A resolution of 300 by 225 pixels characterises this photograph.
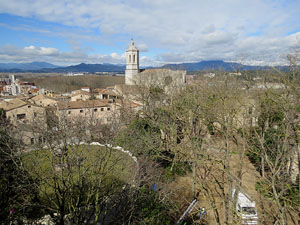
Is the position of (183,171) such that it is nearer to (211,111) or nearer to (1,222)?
(211,111)

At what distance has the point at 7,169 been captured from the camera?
19.8 ft

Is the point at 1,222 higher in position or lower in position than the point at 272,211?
higher

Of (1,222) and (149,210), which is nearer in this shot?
(1,222)

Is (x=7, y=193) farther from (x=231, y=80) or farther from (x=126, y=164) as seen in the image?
(x=231, y=80)

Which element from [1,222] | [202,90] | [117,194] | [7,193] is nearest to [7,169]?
[7,193]

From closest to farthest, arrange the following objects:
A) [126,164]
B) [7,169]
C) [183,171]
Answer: [7,169], [126,164], [183,171]

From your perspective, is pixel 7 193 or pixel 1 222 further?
pixel 7 193

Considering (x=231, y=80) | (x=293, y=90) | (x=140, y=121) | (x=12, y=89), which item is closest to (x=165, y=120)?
(x=140, y=121)

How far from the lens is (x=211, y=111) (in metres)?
12.7

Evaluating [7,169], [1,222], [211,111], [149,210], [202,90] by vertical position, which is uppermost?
[202,90]

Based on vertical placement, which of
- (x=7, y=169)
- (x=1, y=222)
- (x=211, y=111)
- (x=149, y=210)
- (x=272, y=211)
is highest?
(x=211, y=111)

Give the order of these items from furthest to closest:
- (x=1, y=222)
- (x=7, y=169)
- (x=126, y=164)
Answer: (x=126, y=164)
(x=7, y=169)
(x=1, y=222)

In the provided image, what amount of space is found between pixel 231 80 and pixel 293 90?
15.6ft

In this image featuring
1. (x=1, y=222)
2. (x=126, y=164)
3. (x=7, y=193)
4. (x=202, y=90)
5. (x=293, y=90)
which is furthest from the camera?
(x=202, y=90)
